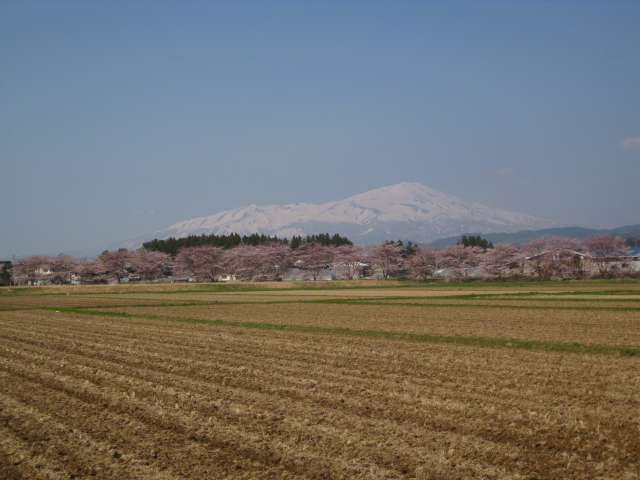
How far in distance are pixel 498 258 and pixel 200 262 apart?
57.2 m

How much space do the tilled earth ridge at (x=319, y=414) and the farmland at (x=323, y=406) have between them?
3 centimetres

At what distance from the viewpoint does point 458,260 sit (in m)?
97.1

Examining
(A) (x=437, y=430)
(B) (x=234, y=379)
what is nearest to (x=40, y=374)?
(B) (x=234, y=379)

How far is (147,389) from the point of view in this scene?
10945mm

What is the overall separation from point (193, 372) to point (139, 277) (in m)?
117

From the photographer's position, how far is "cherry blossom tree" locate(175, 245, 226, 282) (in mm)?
110250

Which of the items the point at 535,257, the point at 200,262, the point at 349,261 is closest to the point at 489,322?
the point at 535,257

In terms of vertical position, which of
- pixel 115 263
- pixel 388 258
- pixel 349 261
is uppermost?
pixel 115 263

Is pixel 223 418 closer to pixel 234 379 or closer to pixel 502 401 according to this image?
pixel 234 379

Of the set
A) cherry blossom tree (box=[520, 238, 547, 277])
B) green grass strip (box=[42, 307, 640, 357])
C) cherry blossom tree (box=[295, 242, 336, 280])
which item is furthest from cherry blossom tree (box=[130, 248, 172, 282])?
green grass strip (box=[42, 307, 640, 357])

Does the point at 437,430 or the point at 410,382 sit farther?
the point at 410,382

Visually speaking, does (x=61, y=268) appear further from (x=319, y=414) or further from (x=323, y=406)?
(x=319, y=414)

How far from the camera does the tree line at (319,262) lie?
295 ft

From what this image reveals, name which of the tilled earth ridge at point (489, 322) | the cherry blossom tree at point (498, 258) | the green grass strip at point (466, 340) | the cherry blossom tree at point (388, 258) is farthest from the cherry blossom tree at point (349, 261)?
the green grass strip at point (466, 340)
